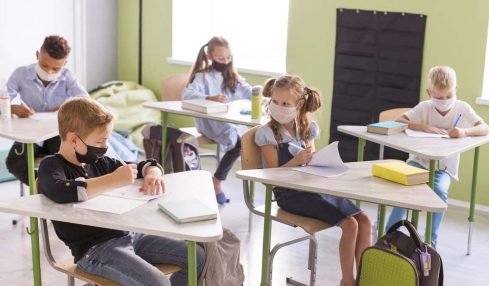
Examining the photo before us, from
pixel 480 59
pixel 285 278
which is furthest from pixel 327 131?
pixel 285 278

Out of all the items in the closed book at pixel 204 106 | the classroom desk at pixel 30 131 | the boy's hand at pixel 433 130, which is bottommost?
the classroom desk at pixel 30 131

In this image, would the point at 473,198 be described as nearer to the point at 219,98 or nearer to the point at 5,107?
the point at 219,98

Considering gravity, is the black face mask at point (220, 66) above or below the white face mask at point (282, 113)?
above

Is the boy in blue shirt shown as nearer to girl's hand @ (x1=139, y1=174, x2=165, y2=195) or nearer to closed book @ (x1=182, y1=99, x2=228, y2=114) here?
closed book @ (x1=182, y1=99, x2=228, y2=114)

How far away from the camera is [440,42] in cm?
491

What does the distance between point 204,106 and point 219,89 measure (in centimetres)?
57

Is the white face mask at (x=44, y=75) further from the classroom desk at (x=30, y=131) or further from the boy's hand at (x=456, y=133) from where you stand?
the boy's hand at (x=456, y=133)

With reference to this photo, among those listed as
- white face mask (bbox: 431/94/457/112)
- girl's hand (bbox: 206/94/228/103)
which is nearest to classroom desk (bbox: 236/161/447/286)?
white face mask (bbox: 431/94/457/112)

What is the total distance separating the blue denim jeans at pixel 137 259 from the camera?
248cm

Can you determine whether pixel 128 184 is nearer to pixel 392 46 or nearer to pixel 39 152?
pixel 39 152

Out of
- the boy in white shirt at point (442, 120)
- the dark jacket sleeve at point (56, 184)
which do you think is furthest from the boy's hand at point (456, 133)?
the dark jacket sleeve at point (56, 184)

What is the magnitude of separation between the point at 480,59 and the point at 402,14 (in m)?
0.60

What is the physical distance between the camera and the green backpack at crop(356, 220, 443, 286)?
9.20 feet

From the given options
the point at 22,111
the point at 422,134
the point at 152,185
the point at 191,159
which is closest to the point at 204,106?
the point at 191,159
